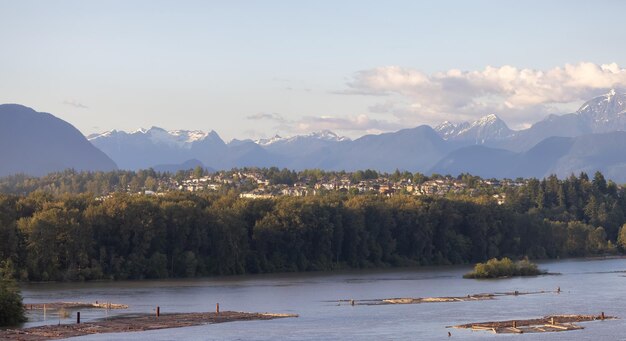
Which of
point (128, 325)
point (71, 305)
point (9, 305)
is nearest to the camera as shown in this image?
point (128, 325)

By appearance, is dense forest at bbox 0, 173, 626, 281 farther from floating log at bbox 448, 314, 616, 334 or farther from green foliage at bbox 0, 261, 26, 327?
floating log at bbox 448, 314, 616, 334

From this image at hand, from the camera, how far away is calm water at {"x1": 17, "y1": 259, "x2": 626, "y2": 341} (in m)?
65.1

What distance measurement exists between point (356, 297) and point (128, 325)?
26.1 meters

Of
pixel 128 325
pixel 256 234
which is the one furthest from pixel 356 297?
pixel 256 234

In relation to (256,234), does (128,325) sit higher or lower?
lower

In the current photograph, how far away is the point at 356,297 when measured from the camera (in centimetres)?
9062

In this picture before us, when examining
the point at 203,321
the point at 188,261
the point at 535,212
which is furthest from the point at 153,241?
the point at 535,212

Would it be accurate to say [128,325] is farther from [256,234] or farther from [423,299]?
[256,234]

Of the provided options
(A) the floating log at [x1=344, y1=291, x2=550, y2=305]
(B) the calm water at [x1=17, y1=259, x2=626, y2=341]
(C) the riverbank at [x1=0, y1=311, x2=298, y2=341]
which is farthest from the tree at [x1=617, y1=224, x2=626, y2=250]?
(C) the riverbank at [x1=0, y1=311, x2=298, y2=341]

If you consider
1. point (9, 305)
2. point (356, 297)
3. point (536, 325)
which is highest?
point (9, 305)

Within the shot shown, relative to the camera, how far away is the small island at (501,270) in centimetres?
11456

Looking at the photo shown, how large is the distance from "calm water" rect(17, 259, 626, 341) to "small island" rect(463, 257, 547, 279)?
2.44m

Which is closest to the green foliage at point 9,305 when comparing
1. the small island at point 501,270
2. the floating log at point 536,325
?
the floating log at point 536,325

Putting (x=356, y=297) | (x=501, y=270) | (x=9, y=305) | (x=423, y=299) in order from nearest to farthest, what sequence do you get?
(x=9, y=305) < (x=423, y=299) < (x=356, y=297) < (x=501, y=270)
